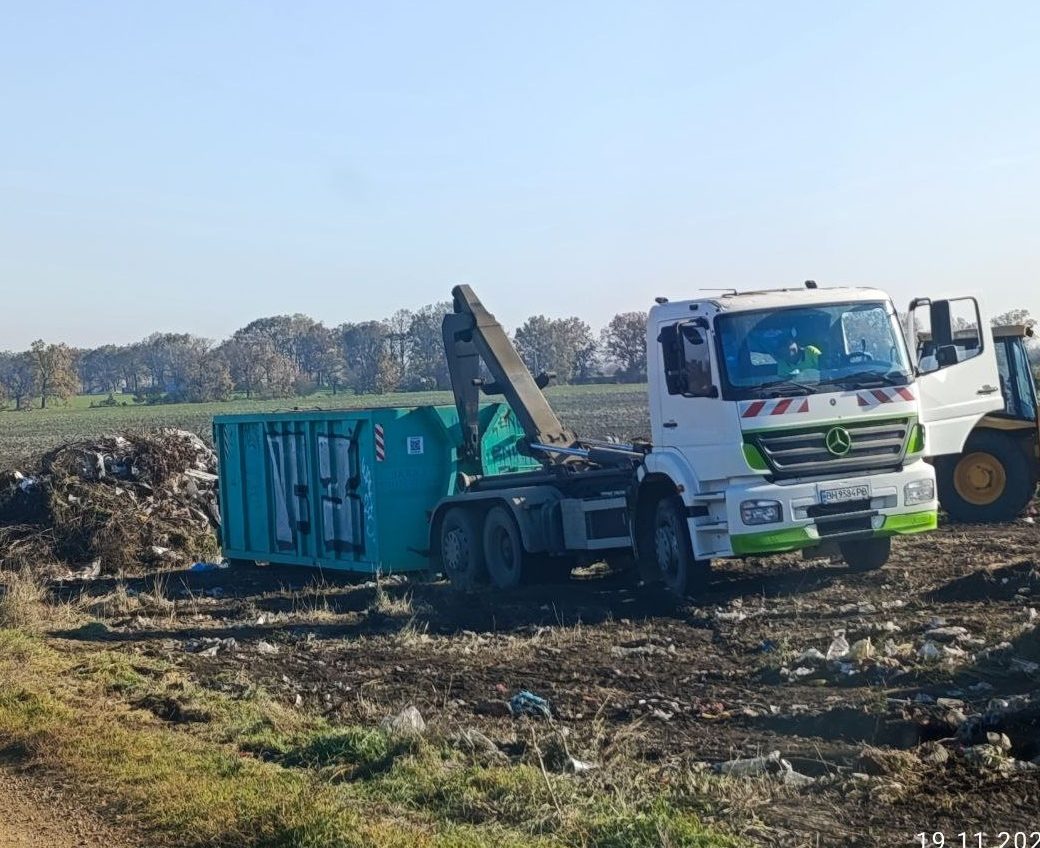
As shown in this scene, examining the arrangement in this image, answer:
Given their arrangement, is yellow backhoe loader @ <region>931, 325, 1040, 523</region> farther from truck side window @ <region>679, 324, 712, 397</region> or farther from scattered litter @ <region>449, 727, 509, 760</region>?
scattered litter @ <region>449, 727, 509, 760</region>

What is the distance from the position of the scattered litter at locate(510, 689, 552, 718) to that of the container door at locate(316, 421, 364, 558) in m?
7.77

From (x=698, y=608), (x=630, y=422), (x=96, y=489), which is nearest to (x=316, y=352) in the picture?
(x=630, y=422)

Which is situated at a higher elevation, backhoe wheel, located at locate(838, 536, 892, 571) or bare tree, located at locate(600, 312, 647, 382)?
bare tree, located at locate(600, 312, 647, 382)

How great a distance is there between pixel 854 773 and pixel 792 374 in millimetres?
6043

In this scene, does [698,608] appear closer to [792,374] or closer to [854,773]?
[792,374]

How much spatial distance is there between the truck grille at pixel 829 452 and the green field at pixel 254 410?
19326 mm

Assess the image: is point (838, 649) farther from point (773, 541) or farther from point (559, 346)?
point (559, 346)

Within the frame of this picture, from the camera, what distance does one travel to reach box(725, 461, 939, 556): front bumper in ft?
39.0

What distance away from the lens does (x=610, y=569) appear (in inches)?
637

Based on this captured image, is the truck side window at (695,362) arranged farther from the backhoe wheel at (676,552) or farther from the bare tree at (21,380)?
the bare tree at (21,380)

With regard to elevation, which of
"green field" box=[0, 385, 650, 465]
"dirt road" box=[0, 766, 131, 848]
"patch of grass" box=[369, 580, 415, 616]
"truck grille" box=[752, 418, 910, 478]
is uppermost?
"green field" box=[0, 385, 650, 465]

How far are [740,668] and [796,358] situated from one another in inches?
140

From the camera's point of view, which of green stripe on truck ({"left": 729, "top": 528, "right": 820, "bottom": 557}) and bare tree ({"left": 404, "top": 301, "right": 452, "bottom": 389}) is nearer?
green stripe on truck ({"left": 729, "top": 528, "right": 820, "bottom": 557})

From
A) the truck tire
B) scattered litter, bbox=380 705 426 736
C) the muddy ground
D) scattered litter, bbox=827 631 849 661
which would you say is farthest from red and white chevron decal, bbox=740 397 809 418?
the truck tire
